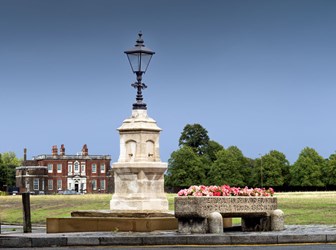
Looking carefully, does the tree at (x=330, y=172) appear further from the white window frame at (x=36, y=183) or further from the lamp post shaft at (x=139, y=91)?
the lamp post shaft at (x=139, y=91)

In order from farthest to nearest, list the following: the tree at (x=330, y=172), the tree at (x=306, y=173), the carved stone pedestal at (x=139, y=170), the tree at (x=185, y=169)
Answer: the tree at (x=330, y=172) < the tree at (x=306, y=173) < the tree at (x=185, y=169) < the carved stone pedestal at (x=139, y=170)

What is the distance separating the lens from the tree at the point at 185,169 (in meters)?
140

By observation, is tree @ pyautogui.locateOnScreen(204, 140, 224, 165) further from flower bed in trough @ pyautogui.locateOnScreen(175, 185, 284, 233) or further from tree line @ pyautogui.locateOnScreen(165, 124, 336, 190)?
flower bed in trough @ pyautogui.locateOnScreen(175, 185, 284, 233)

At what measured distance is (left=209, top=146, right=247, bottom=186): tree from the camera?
5591 inches

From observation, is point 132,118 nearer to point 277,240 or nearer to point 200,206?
point 200,206

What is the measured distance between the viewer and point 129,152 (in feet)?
78.0

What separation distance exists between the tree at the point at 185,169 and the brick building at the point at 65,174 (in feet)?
111

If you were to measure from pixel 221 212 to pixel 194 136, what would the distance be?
428ft

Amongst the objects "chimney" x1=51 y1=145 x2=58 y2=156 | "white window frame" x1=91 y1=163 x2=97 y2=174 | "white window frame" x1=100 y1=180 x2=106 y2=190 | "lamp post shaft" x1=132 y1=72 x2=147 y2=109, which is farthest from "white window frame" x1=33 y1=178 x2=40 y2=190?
"lamp post shaft" x1=132 y1=72 x2=147 y2=109

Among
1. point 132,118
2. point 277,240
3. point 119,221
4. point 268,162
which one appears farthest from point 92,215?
point 268,162

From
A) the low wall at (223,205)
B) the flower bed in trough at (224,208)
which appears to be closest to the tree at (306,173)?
the flower bed in trough at (224,208)

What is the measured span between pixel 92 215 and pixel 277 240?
6.22 metres

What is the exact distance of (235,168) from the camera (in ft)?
475

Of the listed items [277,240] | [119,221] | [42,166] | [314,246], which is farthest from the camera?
[42,166]
